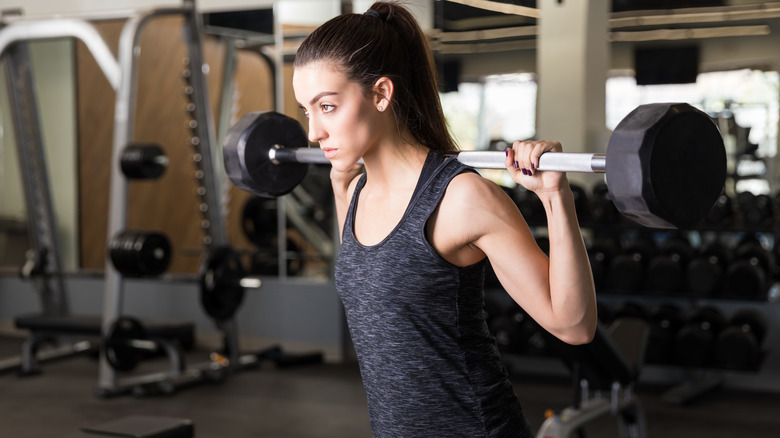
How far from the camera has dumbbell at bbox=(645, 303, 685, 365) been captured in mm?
4211

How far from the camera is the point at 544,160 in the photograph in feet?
3.64

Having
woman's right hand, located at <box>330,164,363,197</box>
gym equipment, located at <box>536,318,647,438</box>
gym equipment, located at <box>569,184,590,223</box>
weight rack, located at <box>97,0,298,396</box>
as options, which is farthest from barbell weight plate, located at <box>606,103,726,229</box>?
weight rack, located at <box>97,0,298,396</box>

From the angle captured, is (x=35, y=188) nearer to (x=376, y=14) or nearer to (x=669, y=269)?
(x=669, y=269)

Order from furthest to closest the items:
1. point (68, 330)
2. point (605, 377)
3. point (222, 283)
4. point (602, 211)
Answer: point (68, 330) < point (222, 283) < point (602, 211) < point (605, 377)

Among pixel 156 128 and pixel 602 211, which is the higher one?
pixel 156 128

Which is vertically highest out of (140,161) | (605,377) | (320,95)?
(320,95)

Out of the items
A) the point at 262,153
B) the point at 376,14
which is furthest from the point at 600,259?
the point at 376,14

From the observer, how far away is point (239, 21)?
576 cm

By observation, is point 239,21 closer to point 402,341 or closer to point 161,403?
point 161,403

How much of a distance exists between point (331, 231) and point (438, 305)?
4.22m

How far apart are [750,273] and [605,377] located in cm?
145

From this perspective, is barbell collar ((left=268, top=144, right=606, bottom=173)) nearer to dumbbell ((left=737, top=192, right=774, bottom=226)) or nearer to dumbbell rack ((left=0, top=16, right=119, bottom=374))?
dumbbell ((left=737, top=192, right=774, bottom=226))

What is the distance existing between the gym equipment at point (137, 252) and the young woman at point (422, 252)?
3193 millimetres

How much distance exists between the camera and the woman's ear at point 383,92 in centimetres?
118
